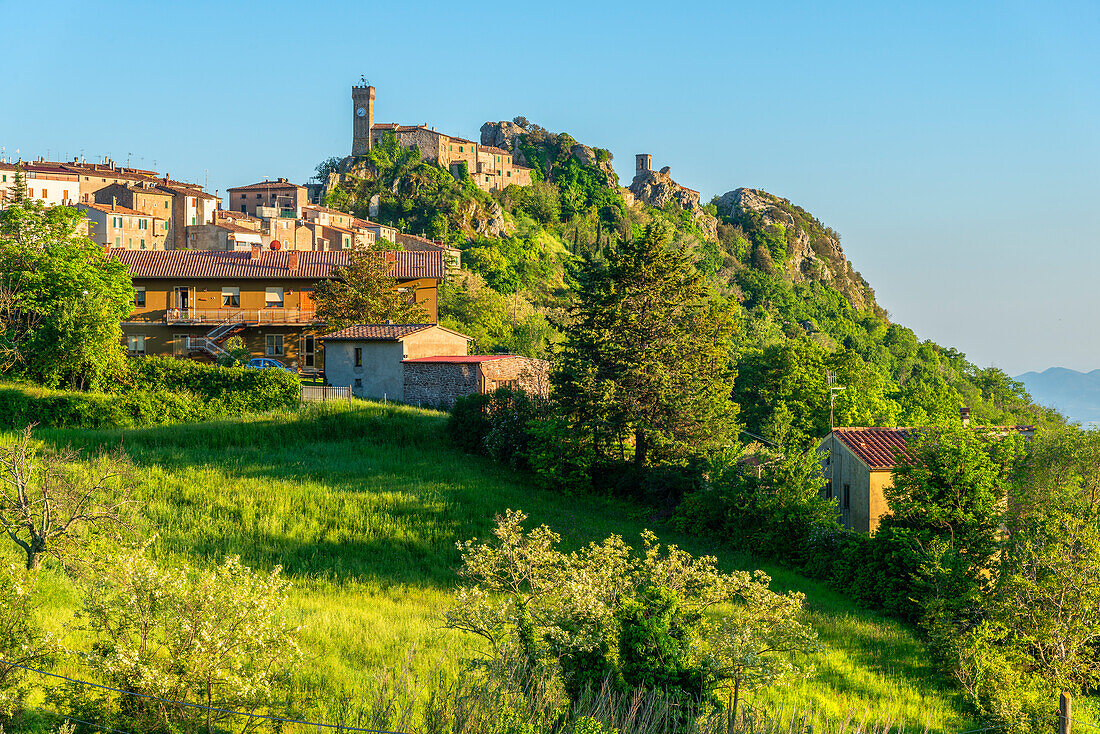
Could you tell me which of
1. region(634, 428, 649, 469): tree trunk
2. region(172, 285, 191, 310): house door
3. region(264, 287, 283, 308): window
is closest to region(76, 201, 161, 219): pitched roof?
region(172, 285, 191, 310): house door

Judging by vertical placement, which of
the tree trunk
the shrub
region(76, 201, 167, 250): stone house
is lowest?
the tree trunk

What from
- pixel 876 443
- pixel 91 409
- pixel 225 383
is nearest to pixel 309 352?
pixel 225 383

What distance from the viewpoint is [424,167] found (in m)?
107

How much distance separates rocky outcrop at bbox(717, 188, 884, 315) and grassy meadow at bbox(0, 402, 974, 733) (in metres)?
110

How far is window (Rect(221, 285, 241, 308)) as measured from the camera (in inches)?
1941

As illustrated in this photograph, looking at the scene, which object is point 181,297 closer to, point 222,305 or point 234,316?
point 222,305

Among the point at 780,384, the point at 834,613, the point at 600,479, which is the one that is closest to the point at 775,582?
the point at 834,613

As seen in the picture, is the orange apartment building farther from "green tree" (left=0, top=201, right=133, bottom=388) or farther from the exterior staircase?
"green tree" (left=0, top=201, right=133, bottom=388)

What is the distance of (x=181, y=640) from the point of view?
35.6ft

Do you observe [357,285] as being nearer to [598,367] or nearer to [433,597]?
[598,367]

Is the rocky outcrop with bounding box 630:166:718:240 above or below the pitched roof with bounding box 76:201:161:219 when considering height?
above

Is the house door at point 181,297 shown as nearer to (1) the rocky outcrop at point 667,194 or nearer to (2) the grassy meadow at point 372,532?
(2) the grassy meadow at point 372,532

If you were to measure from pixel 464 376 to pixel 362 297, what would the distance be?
12259 mm

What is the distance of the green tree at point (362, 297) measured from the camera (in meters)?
47.9
